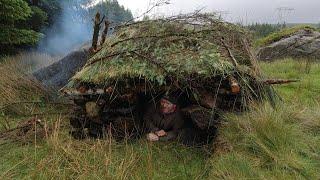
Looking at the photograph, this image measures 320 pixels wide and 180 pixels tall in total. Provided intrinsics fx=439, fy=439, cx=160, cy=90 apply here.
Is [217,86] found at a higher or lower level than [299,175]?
higher

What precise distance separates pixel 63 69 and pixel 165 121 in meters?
4.77

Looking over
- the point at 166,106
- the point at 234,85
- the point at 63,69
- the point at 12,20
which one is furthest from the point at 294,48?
the point at 234,85

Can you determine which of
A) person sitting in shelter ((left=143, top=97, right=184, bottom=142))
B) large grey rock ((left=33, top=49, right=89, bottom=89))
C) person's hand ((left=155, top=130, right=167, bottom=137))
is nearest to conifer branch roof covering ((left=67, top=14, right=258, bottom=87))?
person sitting in shelter ((left=143, top=97, right=184, bottom=142))

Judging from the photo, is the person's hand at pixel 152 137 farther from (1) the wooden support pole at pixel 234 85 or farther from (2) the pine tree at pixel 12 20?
(2) the pine tree at pixel 12 20

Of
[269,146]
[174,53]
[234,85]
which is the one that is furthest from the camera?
[174,53]

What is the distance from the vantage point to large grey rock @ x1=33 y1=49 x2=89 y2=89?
10.8 metres

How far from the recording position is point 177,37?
7.41 m

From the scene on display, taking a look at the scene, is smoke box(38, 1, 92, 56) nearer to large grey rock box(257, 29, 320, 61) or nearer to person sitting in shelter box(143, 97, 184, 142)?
large grey rock box(257, 29, 320, 61)

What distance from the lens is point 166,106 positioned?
699 centimetres

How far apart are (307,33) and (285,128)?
15703 mm

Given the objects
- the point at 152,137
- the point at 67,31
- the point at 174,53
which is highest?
the point at 174,53

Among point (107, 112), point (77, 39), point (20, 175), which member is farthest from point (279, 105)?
point (77, 39)

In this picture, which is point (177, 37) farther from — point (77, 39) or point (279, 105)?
point (77, 39)

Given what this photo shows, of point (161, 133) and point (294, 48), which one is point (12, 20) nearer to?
point (161, 133)
